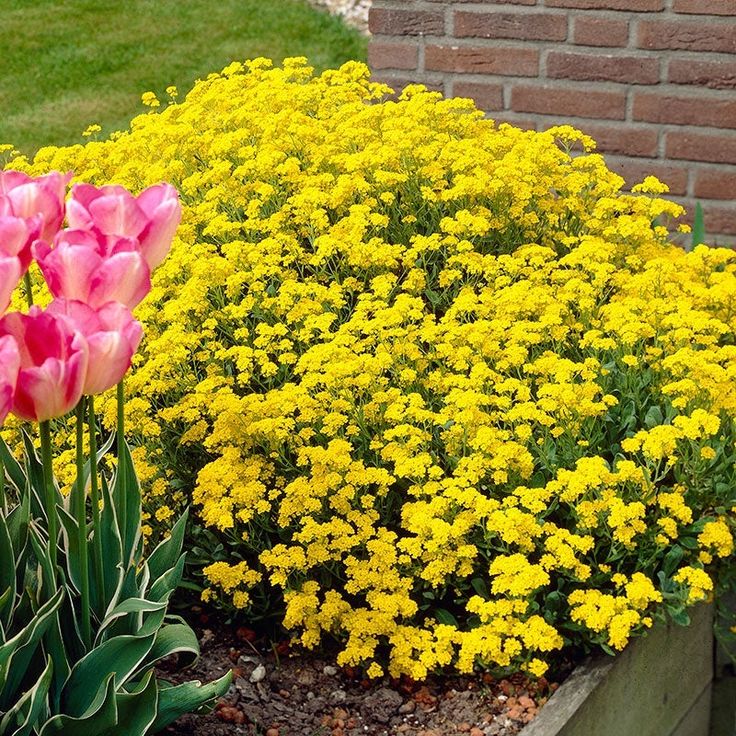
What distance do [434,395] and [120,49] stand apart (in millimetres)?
6081

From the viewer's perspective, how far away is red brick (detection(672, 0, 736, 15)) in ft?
13.9

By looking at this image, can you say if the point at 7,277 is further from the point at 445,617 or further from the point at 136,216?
the point at 445,617

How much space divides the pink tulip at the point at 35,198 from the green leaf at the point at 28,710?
65 cm

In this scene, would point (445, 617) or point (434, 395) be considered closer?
point (445, 617)

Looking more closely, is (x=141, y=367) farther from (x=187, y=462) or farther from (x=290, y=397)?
(x=290, y=397)

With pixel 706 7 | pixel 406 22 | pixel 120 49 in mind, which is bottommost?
pixel 120 49

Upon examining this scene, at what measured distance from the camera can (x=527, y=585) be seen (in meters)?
2.36

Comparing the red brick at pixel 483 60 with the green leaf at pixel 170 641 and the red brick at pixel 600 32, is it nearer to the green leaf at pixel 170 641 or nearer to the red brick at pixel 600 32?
the red brick at pixel 600 32

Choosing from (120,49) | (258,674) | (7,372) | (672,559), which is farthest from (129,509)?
(120,49)

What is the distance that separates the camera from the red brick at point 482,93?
15.4 ft

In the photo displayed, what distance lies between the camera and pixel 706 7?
14.0ft

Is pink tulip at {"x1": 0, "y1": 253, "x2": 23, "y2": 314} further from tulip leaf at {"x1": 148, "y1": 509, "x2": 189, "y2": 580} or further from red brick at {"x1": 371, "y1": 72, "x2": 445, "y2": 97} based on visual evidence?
red brick at {"x1": 371, "y1": 72, "x2": 445, "y2": 97}

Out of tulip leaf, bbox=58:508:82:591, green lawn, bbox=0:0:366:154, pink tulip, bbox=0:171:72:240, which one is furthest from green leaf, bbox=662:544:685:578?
green lawn, bbox=0:0:366:154

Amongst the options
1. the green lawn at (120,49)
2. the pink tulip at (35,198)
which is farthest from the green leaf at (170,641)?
the green lawn at (120,49)
